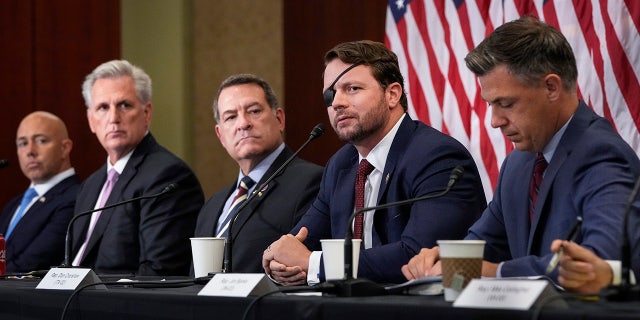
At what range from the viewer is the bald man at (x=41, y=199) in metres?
5.27

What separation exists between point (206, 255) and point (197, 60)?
3526 mm

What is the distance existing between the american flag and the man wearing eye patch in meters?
0.86

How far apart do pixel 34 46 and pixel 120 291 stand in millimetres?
4160

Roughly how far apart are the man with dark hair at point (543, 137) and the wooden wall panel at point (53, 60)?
13.8 feet

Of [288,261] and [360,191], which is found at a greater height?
[360,191]

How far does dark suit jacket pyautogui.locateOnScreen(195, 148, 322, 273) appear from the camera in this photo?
13.2ft

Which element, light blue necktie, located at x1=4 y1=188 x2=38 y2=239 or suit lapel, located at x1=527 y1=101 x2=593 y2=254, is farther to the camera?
light blue necktie, located at x1=4 y1=188 x2=38 y2=239

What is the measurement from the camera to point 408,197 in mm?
3348

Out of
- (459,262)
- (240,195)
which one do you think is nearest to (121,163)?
(240,195)

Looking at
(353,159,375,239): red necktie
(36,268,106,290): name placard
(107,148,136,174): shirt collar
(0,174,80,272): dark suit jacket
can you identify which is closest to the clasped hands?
(353,159,375,239): red necktie

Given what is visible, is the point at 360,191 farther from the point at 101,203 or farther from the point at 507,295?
the point at 101,203

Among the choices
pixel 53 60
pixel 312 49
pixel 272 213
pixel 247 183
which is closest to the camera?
pixel 272 213

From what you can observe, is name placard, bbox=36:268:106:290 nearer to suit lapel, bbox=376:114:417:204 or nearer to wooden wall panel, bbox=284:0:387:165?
suit lapel, bbox=376:114:417:204

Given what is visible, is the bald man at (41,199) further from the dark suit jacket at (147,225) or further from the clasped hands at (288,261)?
the clasped hands at (288,261)
